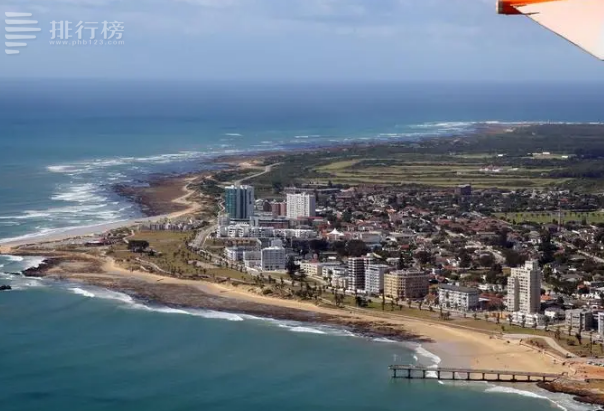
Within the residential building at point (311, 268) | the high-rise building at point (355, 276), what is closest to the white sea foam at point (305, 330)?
the high-rise building at point (355, 276)

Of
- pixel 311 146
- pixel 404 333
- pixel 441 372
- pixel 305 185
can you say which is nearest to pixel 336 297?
pixel 404 333

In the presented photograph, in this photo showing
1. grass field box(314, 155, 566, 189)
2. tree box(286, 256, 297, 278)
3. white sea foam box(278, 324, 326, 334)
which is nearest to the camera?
white sea foam box(278, 324, 326, 334)

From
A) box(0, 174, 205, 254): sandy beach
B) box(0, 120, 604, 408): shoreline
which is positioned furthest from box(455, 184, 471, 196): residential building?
box(0, 120, 604, 408): shoreline

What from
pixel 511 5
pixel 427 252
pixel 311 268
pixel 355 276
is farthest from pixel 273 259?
pixel 511 5

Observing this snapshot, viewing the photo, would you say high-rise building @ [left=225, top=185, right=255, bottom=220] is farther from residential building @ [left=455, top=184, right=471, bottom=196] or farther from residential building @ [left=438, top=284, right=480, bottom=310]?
residential building @ [left=438, top=284, right=480, bottom=310]

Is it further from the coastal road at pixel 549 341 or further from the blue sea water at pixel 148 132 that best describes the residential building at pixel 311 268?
the coastal road at pixel 549 341

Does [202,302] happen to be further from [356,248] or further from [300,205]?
[300,205]
